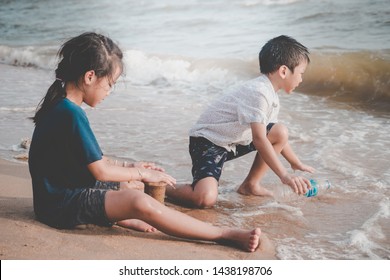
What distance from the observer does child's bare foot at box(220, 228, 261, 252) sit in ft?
9.48

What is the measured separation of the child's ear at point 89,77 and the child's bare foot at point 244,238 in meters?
1.12

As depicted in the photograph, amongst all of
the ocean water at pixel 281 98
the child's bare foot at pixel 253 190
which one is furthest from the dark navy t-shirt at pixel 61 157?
the child's bare foot at pixel 253 190

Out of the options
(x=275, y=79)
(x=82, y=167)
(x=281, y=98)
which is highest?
(x=275, y=79)

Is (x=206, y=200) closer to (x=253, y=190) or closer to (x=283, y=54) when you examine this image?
(x=253, y=190)

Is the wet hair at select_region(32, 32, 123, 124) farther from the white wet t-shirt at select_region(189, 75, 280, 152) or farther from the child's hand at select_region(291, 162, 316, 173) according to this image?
the child's hand at select_region(291, 162, 316, 173)

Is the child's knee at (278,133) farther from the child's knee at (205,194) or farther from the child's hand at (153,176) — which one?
the child's hand at (153,176)

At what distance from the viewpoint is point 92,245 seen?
2.73 meters

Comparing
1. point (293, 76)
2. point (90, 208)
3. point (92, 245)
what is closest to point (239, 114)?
point (293, 76)

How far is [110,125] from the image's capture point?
602 cm

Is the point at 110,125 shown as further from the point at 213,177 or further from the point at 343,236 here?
the point at 343,236

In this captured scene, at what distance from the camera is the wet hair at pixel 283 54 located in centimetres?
378

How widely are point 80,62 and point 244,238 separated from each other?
4.31 ft
